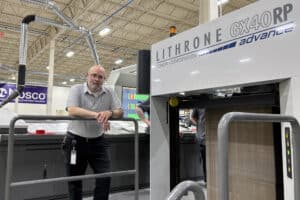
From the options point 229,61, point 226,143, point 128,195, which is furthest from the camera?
point 128,195

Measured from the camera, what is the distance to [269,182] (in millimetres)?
1387

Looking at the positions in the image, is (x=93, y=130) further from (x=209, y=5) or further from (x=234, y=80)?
(x=209, y=5)

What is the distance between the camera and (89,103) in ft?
8.01

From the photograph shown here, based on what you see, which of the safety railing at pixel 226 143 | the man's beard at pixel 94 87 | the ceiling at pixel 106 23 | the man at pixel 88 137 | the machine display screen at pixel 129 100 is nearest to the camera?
the safety railing at pixel 226 143

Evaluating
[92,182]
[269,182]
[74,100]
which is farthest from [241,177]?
[92,182]

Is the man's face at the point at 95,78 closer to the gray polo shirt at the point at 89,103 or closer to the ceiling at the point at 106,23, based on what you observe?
the gray polo shirt at the point at 89,103

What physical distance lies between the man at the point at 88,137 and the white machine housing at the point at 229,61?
0.64 meters

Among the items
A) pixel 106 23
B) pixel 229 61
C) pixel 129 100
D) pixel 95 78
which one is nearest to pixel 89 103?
pixel 95 78

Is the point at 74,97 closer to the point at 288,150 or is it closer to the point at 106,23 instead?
the point at 288,150

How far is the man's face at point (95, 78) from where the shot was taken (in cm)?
239

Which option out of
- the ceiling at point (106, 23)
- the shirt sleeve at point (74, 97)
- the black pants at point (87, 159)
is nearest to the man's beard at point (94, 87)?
the shirt sleeve at point (74, 97)

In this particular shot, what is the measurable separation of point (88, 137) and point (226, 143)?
1638 millimetres

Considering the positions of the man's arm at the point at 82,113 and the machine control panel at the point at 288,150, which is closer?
the machine control panel at the point at 288,150

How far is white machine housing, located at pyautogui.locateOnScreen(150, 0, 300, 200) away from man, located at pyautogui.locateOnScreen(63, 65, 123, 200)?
641mm
